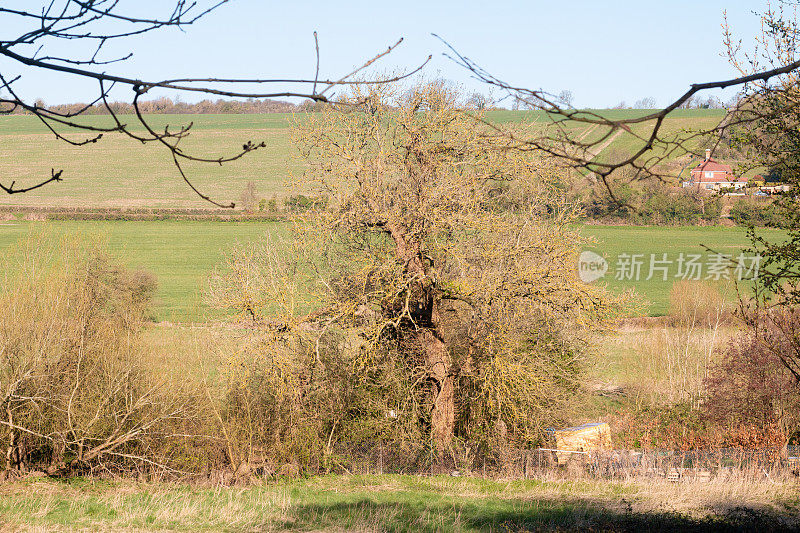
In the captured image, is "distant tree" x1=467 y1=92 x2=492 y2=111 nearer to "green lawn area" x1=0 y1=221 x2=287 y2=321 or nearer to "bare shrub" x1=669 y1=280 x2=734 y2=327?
"bare shrub" x1=669 y1=280 x2=734 y2=327

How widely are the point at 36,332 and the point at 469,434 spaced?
9902mm

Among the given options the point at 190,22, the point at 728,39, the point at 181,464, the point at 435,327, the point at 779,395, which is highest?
the point at 728,39

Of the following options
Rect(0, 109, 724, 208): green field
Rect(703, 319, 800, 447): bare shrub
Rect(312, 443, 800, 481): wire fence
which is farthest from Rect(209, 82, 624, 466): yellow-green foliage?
Rect(0, 109, 724, 208): green field

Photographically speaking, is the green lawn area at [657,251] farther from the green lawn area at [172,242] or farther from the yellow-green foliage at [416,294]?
the green lawn area at [172,242]

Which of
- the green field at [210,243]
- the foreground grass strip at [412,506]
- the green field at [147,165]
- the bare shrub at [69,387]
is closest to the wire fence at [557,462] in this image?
the foreground grass strip at [412,506]

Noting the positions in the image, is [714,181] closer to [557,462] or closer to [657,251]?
[557,462]

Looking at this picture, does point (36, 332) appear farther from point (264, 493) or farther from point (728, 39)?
point (728, 39)

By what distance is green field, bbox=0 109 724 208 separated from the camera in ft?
209

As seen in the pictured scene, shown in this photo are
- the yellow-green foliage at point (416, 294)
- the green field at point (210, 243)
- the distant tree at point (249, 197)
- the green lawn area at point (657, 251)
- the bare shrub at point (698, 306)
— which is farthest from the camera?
the distant tree at point (249, 197)

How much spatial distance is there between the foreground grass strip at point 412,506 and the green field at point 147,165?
45.9 metres

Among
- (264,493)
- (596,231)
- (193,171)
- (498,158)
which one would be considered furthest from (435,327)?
(193,171)

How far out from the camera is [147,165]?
249 feet

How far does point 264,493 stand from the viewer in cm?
1214

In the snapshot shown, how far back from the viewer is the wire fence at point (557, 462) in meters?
13.3
